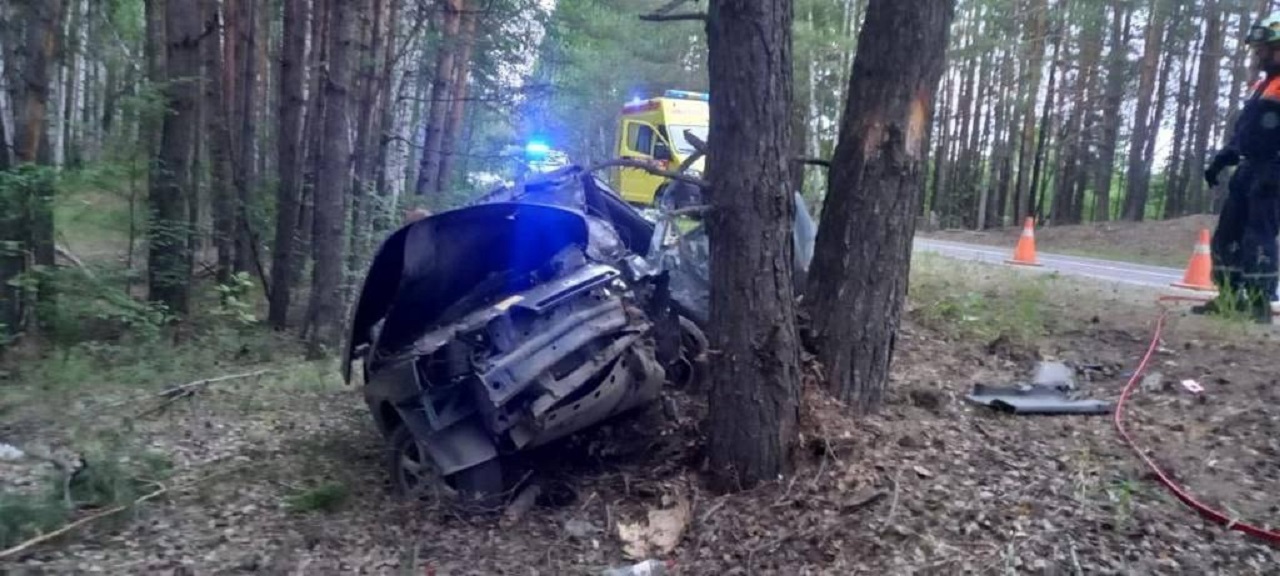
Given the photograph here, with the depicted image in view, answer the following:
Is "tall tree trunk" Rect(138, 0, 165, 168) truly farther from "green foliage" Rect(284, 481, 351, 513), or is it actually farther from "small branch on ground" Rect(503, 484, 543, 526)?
"small branch on ground" Rect(503, 484, 543, 526)

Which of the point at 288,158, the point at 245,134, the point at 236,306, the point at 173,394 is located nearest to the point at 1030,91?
the point at 245,134

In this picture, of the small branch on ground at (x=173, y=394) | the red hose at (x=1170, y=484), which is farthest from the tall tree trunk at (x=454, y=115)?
the red hose at (x=1170, y=484)

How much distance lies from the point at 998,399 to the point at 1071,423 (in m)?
0.41

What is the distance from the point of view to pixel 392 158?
44.1 ft

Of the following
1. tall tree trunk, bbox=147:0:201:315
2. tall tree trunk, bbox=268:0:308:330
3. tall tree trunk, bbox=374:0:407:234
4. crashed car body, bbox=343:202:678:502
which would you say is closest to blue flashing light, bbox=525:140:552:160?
tall tree trunk, bbox=374:0:407:234

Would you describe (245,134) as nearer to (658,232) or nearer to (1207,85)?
(658,232)

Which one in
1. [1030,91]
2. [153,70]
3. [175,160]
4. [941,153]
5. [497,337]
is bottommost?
[497,337]

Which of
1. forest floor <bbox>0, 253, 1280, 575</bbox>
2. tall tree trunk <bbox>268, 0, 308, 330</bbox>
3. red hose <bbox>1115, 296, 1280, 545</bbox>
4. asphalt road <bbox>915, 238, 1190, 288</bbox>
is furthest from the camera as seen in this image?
asphalt road <bbox>915, 238, 1190, 288</bbox>

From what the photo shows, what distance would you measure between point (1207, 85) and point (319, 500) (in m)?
27.0

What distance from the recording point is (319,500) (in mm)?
5266

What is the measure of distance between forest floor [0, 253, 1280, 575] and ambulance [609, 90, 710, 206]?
1469 cm

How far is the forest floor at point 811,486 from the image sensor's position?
A: 409cm

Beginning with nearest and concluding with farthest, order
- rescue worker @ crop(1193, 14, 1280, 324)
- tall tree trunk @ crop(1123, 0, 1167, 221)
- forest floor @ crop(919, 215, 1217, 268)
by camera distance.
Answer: rescue worker @ crop(1193, 14, 1280, 324), forest floor @ crop(919, 215, 1217, 268), tall tree trunk @ crop(1123, 0, 1167, 221)

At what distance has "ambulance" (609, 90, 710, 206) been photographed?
69.8 ft
